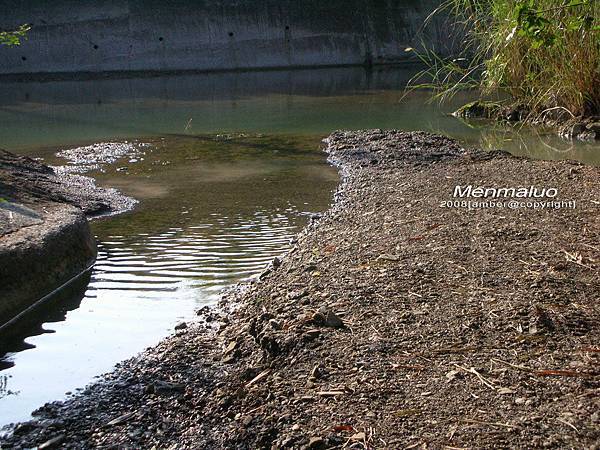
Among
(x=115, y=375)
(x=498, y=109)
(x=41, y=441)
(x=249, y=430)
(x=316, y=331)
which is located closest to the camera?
(x=249, y=430)

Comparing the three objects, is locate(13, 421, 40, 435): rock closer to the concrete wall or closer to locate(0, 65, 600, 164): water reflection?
locate(0, 65, 600, 164): water reflection

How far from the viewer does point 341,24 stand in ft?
62.7

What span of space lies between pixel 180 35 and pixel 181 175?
35.7 feet

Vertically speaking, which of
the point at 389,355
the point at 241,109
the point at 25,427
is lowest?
the point at 25,427

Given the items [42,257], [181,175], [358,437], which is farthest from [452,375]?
[181,175]

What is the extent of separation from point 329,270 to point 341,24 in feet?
50.9

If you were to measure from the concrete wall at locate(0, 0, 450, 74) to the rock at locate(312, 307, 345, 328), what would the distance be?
15.7m

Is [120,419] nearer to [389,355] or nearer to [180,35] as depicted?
[389,355]

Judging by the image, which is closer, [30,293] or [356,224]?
[30,293]

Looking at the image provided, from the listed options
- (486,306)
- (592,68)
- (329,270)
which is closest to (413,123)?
(592,68)

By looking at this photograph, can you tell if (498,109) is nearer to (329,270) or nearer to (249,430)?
(329,270)

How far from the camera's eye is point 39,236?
5.11 m

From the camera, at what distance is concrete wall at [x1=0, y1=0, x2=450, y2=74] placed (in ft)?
60.2

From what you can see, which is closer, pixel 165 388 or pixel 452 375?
pixel 452 375
